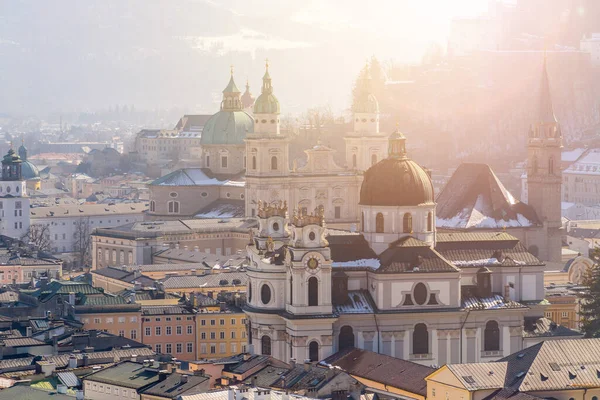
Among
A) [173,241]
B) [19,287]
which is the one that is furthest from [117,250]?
[19,287]

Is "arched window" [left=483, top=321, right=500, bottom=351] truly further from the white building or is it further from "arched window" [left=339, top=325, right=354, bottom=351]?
the white building

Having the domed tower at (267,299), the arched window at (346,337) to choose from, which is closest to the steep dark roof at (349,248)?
the domed tower at (267,299)

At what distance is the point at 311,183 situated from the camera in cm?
12275

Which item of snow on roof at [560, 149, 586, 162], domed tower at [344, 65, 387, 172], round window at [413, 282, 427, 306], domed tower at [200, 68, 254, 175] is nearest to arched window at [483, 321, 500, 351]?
round window at [413, 282, 427, 306]

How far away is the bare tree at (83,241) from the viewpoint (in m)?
142

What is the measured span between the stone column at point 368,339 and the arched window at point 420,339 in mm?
1712

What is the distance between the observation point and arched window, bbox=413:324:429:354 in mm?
81625

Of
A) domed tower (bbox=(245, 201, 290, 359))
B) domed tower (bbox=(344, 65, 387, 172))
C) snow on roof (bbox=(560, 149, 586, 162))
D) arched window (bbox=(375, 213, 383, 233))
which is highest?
domed tower (bbox=(344, 65, 387, 172))

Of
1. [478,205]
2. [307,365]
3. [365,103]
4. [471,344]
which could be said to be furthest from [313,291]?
[365,103]

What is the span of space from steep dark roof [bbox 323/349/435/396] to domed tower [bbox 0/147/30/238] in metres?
73.3

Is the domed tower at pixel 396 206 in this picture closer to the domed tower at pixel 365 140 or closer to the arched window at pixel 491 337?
the arched window at pixel 491 337

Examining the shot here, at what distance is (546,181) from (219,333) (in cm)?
2386

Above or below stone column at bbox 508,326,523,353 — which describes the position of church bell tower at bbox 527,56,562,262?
above

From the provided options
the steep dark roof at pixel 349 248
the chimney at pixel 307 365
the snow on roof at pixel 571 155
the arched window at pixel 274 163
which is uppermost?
the arched window at pixel 274 163
